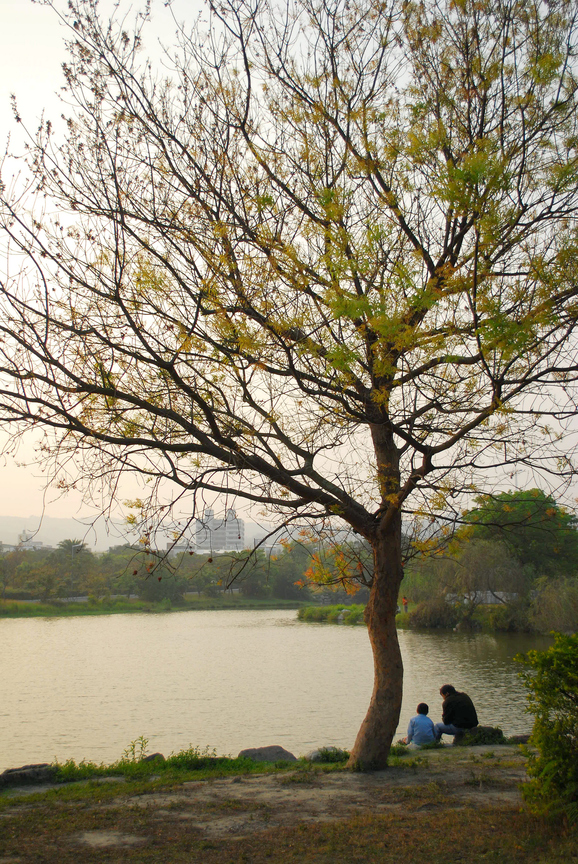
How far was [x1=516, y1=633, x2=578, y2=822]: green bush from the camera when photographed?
10.8ft

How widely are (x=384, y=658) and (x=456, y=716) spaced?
282 centimetres

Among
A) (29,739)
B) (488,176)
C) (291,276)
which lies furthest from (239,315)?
(29,739)

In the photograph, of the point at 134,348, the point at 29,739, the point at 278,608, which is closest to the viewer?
the point at 134,348

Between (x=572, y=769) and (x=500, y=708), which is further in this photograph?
(x=500, y=708)

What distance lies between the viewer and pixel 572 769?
327 cm

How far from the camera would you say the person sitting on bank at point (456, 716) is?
7688 millimetres

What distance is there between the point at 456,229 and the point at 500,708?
9.56m

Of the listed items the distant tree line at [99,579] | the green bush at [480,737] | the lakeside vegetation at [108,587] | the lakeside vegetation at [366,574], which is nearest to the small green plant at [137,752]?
the lakeside vegetation at [366,574]

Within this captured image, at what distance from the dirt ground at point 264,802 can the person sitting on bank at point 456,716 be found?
6.90ft

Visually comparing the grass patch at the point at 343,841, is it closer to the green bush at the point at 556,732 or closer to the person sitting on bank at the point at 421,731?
the green bush at the point at 556,732

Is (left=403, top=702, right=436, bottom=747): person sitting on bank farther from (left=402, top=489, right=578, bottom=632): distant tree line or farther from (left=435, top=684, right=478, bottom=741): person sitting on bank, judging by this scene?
(left=402, top=489, right=578, bottom=632): distant tree line

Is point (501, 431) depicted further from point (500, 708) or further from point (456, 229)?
point (500, 708)

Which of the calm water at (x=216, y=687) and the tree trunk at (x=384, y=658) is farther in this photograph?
the calm water at (x=216, y=687)

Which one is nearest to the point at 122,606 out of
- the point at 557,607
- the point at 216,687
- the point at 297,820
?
the point at 557,607
